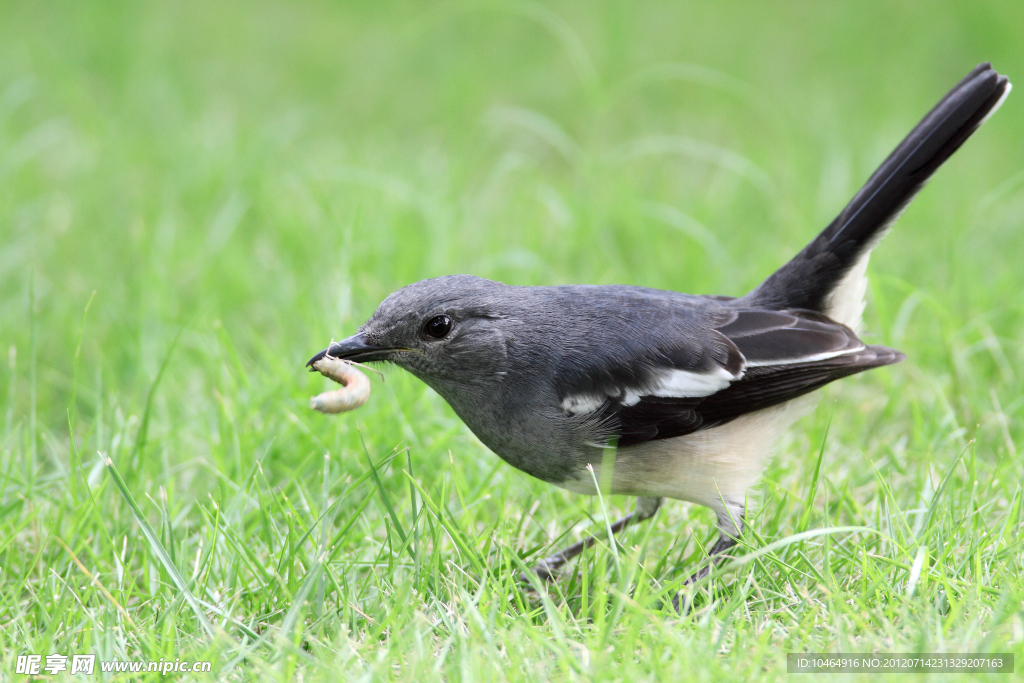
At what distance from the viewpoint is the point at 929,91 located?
29.2 ft

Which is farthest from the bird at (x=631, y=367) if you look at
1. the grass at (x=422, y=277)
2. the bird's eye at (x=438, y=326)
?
the grass at (x=422, y=277)

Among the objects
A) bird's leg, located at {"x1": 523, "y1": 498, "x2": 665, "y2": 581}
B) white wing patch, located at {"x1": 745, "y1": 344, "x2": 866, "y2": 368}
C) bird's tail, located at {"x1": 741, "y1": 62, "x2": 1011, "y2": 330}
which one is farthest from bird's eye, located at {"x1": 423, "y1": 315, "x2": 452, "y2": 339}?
bird's tail, located at {"x1": 741, "y1": 62, "x2": 1011, "y2": 330}

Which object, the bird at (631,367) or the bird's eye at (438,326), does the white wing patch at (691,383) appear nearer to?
the bird at (631,367)

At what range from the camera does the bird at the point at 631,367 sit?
346cm

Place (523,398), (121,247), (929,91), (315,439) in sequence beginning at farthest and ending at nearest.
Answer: (929,91)
(121,247)
(315,439)
(523,398)

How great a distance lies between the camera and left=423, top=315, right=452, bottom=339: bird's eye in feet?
11.5

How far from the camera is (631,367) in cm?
356

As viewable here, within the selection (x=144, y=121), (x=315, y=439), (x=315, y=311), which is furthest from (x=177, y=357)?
(x=144, y=121)

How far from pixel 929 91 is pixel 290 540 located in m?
8.10

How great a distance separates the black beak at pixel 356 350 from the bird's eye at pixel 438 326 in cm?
16

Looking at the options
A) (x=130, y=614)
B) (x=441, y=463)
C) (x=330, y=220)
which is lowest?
(x=130, y=614)

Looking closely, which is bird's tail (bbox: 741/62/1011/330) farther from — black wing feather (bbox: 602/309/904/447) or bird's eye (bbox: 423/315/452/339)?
bird's eye (bbox: 423/315/452/339)

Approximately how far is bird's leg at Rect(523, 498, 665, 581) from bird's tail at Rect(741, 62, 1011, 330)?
3.35ft

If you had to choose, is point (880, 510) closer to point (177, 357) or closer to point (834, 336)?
point (834, 336)
